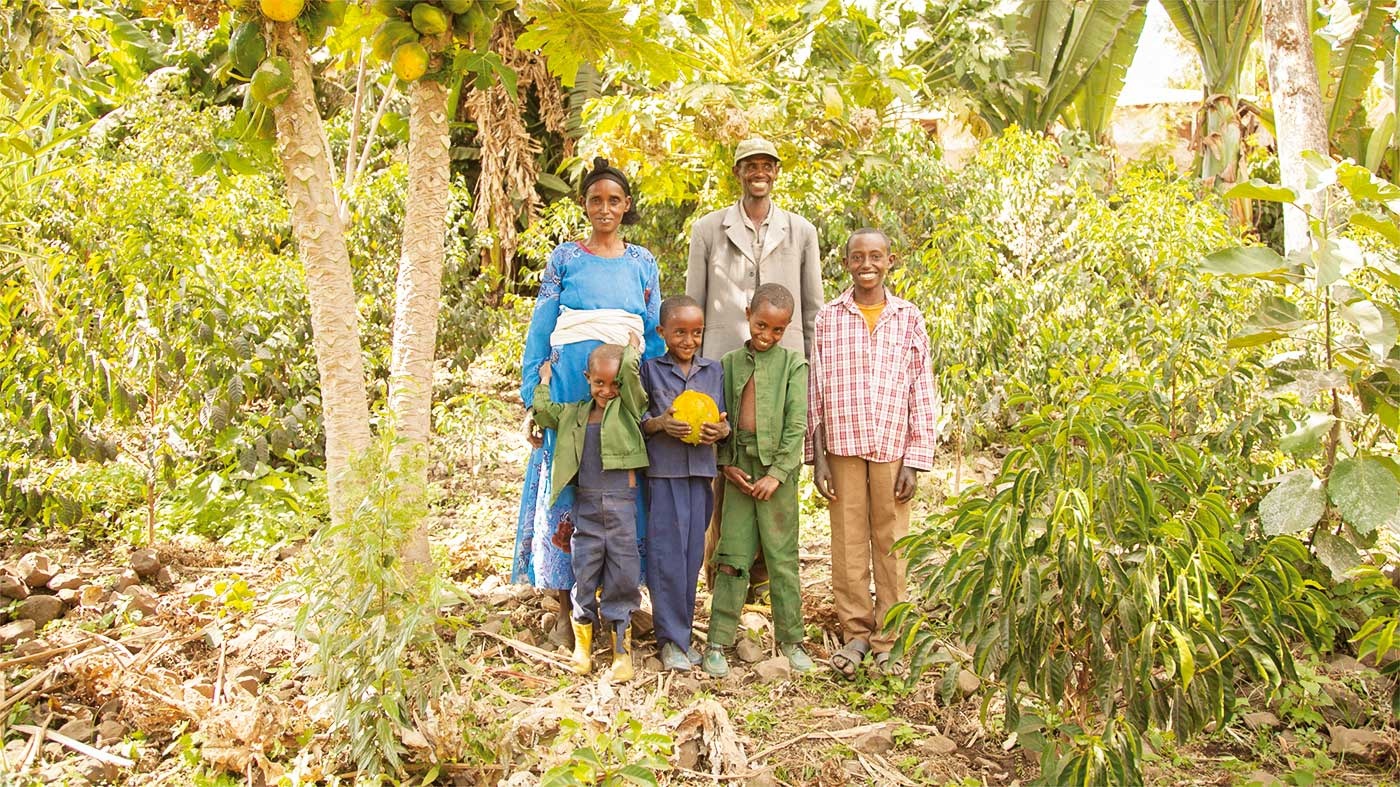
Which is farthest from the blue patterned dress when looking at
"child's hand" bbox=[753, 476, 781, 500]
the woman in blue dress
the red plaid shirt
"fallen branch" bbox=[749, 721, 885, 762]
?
"fallen branch" bbox=[749, 721, 885, 762]

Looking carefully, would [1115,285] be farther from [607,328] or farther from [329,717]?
[329,717]

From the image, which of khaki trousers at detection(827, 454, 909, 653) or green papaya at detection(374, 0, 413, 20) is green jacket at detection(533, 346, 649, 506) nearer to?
khaki trousers at detection(827, 454, 909, 653)

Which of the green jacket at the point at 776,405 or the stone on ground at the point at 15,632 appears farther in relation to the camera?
the green jacket at the point at 776,405

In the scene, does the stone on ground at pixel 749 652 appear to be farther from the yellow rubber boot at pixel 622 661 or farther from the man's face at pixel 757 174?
the man's face at pixel 757 174

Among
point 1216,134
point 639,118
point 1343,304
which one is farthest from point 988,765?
point 1216,134

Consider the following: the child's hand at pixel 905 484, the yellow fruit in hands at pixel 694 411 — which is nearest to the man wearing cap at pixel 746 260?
the yellow fruit in hands at pixel 694 411

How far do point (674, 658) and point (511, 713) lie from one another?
0.70m

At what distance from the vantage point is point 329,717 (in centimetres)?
263

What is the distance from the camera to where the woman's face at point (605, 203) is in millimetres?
3469

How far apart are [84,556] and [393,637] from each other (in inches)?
114

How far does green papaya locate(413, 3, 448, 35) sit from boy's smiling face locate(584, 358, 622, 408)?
1.19 metres

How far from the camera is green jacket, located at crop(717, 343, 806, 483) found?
11.3 ft

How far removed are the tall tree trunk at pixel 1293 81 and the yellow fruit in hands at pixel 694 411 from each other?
3189 mm

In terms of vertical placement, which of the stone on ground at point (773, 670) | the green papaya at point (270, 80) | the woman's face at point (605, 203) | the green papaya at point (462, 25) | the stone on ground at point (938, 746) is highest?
the green papaya at point (462, 25)
